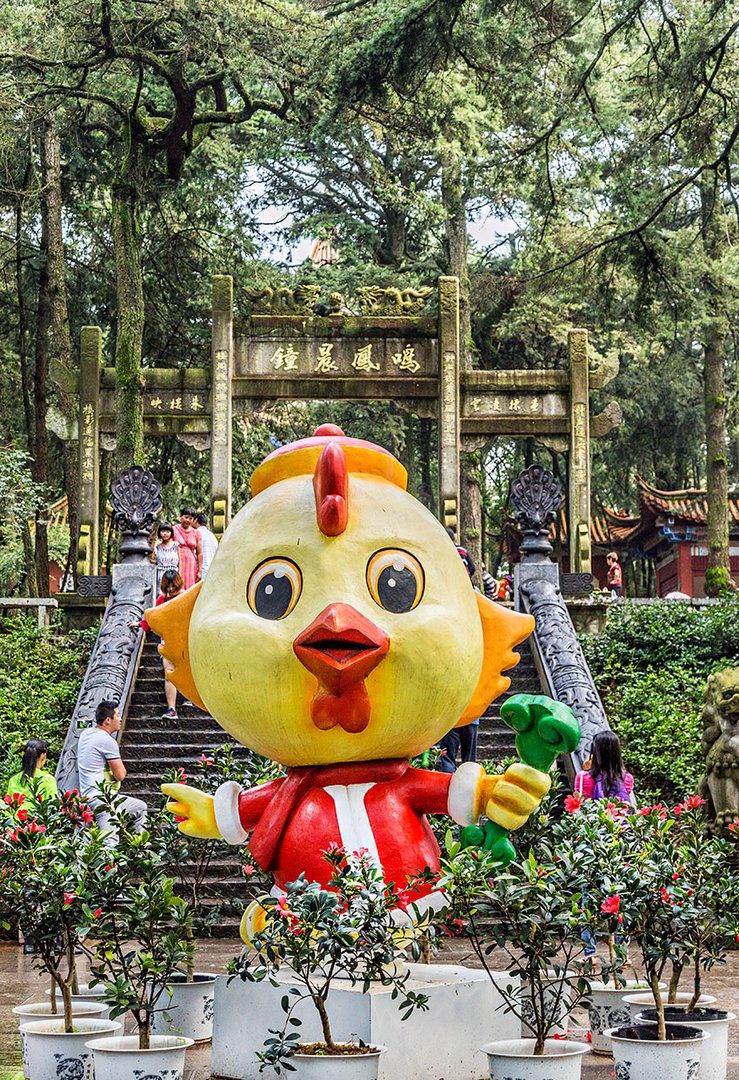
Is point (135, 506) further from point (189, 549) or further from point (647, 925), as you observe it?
point (647, 925)

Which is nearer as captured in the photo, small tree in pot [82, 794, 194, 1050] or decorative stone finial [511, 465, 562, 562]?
small tree in pot [82, 794, 194, 1050]

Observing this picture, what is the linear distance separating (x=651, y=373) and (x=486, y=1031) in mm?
25499

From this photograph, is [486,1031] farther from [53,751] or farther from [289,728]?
[53,751]

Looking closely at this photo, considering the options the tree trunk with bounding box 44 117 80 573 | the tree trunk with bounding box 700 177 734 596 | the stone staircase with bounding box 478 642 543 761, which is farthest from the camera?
the tree trunk with bounding box 44 117 80 573

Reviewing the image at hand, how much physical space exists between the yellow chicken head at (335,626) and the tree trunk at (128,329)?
12365 mm

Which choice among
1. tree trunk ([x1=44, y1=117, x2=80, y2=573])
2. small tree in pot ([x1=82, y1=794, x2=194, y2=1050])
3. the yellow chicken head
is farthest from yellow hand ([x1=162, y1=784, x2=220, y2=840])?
tree trunk ([x1=44, y1=117, x2=80, y2=573])

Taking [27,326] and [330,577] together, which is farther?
[27,326]

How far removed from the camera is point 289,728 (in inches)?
220

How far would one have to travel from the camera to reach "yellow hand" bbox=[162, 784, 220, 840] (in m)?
5.91

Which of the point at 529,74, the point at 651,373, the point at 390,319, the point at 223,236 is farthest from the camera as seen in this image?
the point at 651,373

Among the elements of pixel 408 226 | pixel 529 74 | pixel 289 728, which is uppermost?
pixel 408 226

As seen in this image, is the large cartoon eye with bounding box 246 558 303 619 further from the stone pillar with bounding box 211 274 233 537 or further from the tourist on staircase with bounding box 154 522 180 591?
the stone pillar with bounding box 211 274 233 537

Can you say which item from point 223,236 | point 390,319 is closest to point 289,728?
point 390,319

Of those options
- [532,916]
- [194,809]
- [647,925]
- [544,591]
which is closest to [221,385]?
[544,591]
